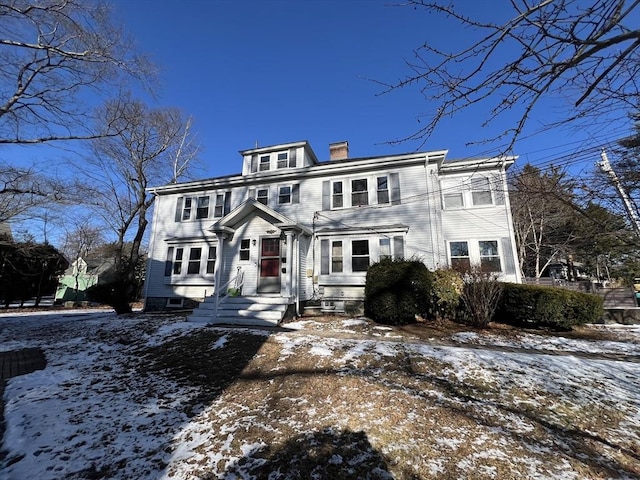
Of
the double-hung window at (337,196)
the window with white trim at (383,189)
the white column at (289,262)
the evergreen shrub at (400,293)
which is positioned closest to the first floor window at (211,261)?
the white column at (289,262)

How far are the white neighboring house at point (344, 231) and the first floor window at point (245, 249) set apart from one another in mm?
45

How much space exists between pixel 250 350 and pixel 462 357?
15.0 feet

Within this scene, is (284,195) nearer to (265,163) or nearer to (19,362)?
(265,163)

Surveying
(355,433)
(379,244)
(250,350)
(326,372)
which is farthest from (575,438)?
(379,244)

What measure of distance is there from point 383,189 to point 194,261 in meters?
10.2

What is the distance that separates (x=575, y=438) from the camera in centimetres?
326

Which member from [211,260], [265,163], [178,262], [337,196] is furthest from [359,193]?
[178,262]

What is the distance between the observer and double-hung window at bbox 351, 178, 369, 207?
12961 mm

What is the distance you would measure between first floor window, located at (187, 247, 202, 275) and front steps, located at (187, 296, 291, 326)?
394 cm

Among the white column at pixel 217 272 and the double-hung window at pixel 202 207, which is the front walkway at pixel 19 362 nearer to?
the white column at pixel 217 272

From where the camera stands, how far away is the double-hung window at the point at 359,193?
13.0 m

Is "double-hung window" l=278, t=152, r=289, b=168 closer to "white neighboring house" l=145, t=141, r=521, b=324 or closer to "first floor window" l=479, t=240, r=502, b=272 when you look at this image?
"white neighboring house" l=145, t=141, r=521, b=324

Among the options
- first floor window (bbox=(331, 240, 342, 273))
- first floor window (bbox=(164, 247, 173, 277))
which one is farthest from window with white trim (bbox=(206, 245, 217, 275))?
first floor window (bbox=(331, 240, 342, 273))

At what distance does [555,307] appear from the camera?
8188mm
